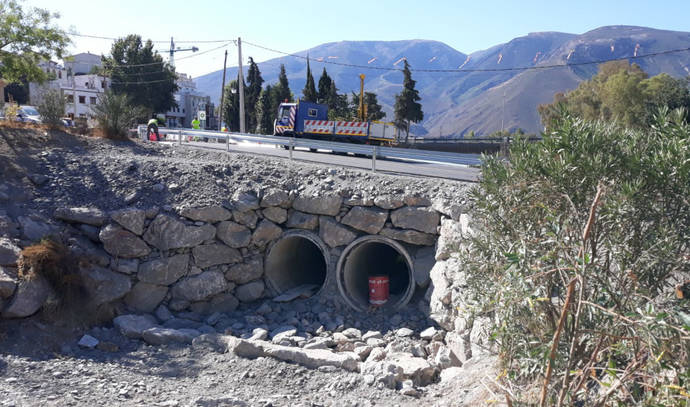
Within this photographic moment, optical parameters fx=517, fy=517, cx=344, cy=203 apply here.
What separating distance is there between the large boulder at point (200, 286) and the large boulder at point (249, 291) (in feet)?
1.48

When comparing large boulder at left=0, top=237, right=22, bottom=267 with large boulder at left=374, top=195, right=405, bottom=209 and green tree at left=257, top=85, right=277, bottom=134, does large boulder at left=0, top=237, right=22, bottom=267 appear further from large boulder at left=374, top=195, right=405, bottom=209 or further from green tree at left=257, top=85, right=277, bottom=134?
green tree at left=257, top=85, right=277, bottom=134

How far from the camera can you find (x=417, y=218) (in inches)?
373

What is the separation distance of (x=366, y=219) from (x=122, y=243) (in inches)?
176

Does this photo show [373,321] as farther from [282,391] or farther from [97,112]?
[97,112]

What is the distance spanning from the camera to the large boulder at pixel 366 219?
9.78 metres

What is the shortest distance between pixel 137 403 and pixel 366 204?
546 centimetres

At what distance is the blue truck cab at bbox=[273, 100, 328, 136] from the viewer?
24500mm

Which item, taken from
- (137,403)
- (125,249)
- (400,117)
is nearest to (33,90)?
(400,117)

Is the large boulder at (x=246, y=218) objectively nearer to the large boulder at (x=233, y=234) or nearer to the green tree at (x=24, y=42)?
the large boulder at (x=233, y=234)

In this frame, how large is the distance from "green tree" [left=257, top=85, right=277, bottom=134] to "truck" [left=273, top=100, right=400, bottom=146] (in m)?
18.2

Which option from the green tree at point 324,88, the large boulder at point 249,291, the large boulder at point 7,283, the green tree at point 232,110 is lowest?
the large boulder at point 249,291


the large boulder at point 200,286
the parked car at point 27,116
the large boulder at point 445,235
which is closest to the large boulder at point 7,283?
the large boulder at point 200,286

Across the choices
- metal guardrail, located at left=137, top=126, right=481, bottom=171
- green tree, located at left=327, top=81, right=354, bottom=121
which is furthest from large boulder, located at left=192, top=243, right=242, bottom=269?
green tree, located at left=327, top=81, right=354, bottom=121

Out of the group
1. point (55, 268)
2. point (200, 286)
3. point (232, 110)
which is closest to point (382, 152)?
point (200, 286)
